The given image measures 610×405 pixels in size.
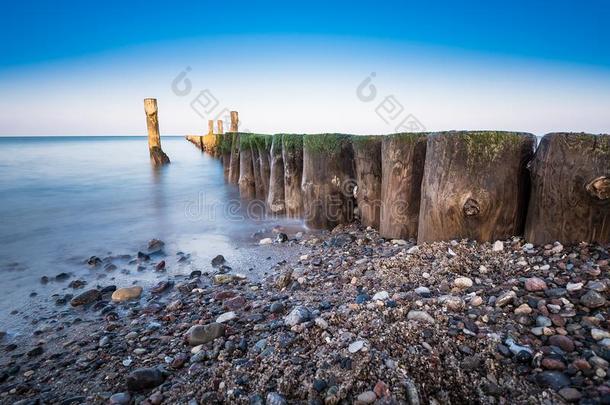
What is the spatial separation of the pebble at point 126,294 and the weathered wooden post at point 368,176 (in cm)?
290

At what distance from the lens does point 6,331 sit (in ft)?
9.45

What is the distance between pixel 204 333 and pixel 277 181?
421 centimetres

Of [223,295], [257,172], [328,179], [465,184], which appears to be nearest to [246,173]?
[257,172]

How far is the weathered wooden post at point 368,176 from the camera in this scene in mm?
4426

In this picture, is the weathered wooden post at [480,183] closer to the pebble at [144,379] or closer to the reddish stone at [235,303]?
the reddish stone at [235,303]

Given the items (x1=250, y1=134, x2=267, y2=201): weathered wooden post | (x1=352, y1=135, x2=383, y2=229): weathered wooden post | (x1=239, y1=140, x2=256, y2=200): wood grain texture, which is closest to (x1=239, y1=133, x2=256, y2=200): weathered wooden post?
(x1=239, y1=140, x2=256, y2=200): wood grain texture

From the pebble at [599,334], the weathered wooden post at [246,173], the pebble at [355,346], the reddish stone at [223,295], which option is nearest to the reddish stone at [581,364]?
the pebble at [599,334]

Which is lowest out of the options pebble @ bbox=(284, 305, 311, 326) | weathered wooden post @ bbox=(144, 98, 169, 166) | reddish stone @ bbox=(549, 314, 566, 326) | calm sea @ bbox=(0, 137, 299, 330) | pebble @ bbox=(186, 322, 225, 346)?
calm sea @ bbox=(0, 137, 299, 330)

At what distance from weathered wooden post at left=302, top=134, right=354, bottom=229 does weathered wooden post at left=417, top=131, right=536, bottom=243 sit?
1.58m

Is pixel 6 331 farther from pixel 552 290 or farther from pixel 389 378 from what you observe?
pixel 552 290

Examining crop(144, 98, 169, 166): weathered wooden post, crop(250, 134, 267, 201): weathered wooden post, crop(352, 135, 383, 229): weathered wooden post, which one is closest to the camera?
crop(352, 135, 383, 229): weathered wooden post

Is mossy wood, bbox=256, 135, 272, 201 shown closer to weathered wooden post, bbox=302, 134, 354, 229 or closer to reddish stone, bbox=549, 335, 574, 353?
weathered wooden post, bbox=302, 134, 354, 229

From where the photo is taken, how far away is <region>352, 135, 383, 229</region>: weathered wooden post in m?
4.43

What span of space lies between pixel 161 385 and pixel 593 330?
2392 mm
